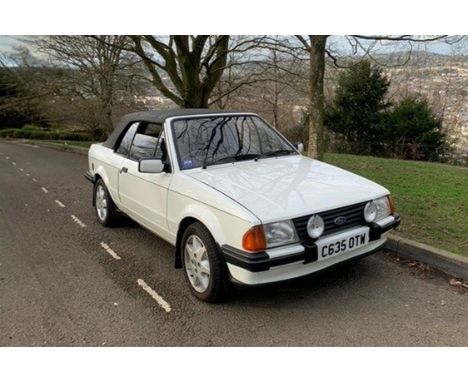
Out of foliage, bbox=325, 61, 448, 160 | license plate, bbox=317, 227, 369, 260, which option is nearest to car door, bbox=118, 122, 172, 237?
license plate, bbox=317, 227, 369, 260

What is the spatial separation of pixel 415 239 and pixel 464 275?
0.75 m

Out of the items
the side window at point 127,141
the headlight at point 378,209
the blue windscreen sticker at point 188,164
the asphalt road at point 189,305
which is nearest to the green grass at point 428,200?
the asphalt road at point 189,305

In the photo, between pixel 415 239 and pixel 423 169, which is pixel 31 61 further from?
pixel 415 239

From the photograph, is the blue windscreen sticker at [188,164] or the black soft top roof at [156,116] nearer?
the blue windscreen sticker at [188,164]

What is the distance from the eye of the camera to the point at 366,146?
19953mm

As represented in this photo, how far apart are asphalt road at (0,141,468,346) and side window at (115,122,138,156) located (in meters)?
1.19

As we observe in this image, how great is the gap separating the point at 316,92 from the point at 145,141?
3.48 m

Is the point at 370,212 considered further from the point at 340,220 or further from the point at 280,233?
the point at 280,233

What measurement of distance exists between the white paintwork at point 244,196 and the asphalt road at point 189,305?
384 mm

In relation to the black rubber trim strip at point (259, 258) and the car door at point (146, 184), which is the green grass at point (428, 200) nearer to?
the black rubber trim strip at point (259, 258)

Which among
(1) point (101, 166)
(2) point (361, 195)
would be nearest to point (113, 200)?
(1) point (101, 166)

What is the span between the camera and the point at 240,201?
315 centimetres

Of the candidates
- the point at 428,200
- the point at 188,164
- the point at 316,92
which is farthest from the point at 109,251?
the point at 428,200

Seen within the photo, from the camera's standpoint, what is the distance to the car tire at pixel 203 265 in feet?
10.8
